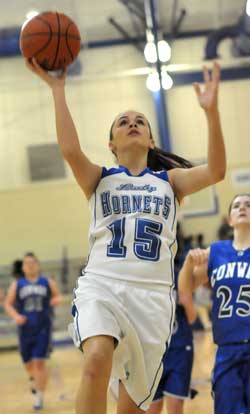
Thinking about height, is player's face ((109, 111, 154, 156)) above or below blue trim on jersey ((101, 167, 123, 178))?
above

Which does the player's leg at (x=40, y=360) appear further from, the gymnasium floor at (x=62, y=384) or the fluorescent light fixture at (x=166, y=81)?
the fluorescent light fixture at (x=166, y=81)

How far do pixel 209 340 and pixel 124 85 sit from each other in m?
7.12

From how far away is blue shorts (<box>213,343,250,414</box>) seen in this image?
3840 millimetres

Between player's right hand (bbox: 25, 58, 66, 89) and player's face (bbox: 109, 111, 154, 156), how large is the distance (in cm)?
41

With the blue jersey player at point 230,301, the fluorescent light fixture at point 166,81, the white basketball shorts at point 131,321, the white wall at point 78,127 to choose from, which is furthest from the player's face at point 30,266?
the fluorescent light fixture at point 166,81

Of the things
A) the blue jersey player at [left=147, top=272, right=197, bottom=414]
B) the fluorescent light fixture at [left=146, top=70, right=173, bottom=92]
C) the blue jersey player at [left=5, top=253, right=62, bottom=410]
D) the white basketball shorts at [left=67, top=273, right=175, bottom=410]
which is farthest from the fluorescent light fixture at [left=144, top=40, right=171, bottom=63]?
the white basketball shorts at [left=67, top=273, right=175, bottom=410]

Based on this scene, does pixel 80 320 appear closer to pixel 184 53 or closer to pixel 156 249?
pixel 156 249

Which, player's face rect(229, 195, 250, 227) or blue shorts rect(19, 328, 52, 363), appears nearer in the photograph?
player's face rect(229, 195, 250, 227)

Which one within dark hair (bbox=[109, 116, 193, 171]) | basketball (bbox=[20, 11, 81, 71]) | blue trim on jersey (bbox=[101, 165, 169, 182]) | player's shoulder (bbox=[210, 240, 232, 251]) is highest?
basketball (bbox=[20, 11, 81, 71])

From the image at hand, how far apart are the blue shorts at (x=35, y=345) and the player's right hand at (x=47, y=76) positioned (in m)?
5.07

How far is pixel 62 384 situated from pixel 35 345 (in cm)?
121

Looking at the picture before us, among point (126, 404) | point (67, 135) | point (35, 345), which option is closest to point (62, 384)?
point (35, 345)

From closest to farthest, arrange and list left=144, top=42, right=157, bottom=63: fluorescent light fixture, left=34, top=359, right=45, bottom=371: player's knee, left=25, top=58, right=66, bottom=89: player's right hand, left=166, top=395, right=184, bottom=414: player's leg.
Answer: left=25, top=58, right=66, bottom=89: player's right hand
left=166, top=395, right=184, bottom=414: player's leg
left=34, top=359, right=45, bottom=371: player's knee
left=144, top=42, right=157, bottom=63: fluorescent light fixture

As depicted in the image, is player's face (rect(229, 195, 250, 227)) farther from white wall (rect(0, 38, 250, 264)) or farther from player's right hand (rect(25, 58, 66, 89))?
white wall (rect(0, 38, 250, 264))
